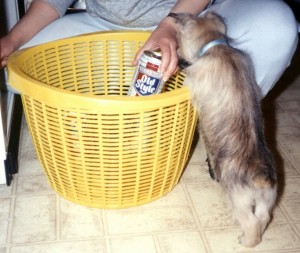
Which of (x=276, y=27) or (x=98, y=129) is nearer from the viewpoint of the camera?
(x=98, y=129)

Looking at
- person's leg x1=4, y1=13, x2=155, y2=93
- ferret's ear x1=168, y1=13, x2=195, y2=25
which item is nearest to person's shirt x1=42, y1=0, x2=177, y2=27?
person's leg x1=4, y1=13, x2=155, y2=93

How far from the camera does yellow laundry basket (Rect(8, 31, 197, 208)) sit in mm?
984

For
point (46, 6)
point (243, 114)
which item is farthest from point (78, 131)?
point (46, 6)

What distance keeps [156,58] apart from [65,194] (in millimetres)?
525

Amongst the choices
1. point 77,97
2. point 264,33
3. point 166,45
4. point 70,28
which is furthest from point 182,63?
point 70,28

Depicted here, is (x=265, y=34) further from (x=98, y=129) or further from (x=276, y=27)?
(x=98, y=129)

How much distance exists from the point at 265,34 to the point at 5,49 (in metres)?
0.83

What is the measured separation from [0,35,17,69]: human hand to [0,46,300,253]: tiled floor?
37 cm

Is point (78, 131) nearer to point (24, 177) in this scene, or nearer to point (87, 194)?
point (87, 194)

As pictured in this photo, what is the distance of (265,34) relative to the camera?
1188 millimetres

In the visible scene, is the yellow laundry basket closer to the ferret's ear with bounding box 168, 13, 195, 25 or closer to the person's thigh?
the person's thigh

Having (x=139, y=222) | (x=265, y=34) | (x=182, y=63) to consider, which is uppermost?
(x=265, y=34)

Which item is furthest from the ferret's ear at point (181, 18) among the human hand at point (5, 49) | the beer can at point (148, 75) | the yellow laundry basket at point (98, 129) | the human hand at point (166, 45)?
the human hand at point (5, 49)

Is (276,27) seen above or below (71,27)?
above
